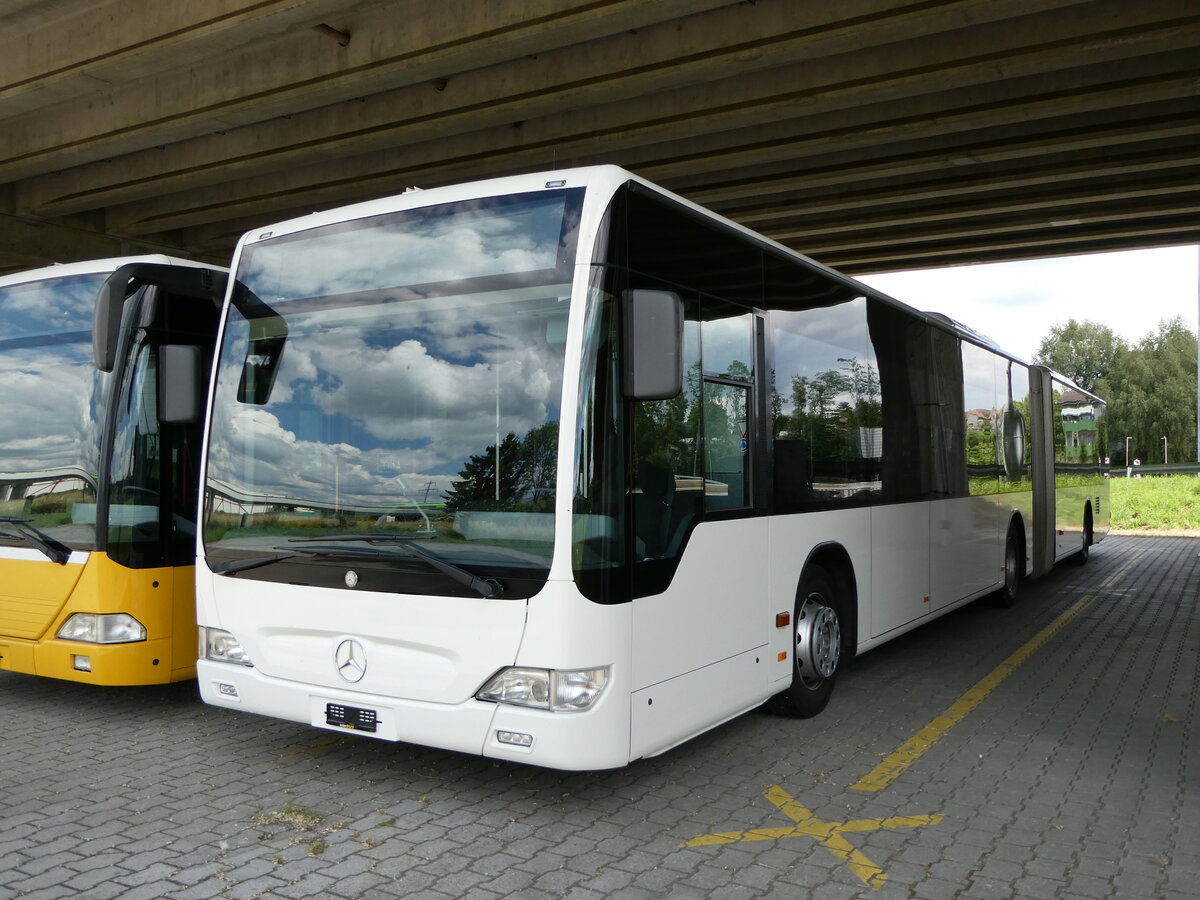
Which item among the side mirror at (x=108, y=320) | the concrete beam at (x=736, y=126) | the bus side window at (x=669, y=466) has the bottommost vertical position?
the bus side window at (x=669, y=466)

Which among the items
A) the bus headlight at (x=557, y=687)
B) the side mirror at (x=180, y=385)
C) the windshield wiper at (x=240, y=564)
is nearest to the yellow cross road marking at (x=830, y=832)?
the bus headlight at (x=557, y=687)

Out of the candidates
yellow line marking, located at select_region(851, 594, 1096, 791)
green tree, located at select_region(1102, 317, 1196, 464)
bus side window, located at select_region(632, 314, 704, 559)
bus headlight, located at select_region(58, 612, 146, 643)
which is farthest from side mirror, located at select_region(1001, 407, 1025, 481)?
green tree, located at select_region(1102, 317, 1196, 464)

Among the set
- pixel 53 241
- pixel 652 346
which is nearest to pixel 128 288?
pixel 652 346

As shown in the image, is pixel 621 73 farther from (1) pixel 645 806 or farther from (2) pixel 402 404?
(1) pixel 645 806

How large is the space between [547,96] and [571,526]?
7.85 metres

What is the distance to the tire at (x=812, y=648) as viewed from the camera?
6.37 m

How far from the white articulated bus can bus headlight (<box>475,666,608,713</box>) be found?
1 cm

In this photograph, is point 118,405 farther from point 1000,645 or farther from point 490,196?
point 1000,645

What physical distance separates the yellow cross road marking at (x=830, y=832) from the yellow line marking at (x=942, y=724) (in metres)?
0.47

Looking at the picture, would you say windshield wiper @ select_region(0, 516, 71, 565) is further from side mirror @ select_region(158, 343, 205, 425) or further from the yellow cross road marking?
the yellow cross road marking

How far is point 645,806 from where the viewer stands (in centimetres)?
499

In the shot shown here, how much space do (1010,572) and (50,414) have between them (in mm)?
9684

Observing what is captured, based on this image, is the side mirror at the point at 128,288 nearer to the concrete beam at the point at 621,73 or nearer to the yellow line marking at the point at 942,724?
the yellow line marking at the point at 942,724

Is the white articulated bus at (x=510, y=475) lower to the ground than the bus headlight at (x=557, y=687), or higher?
higher
